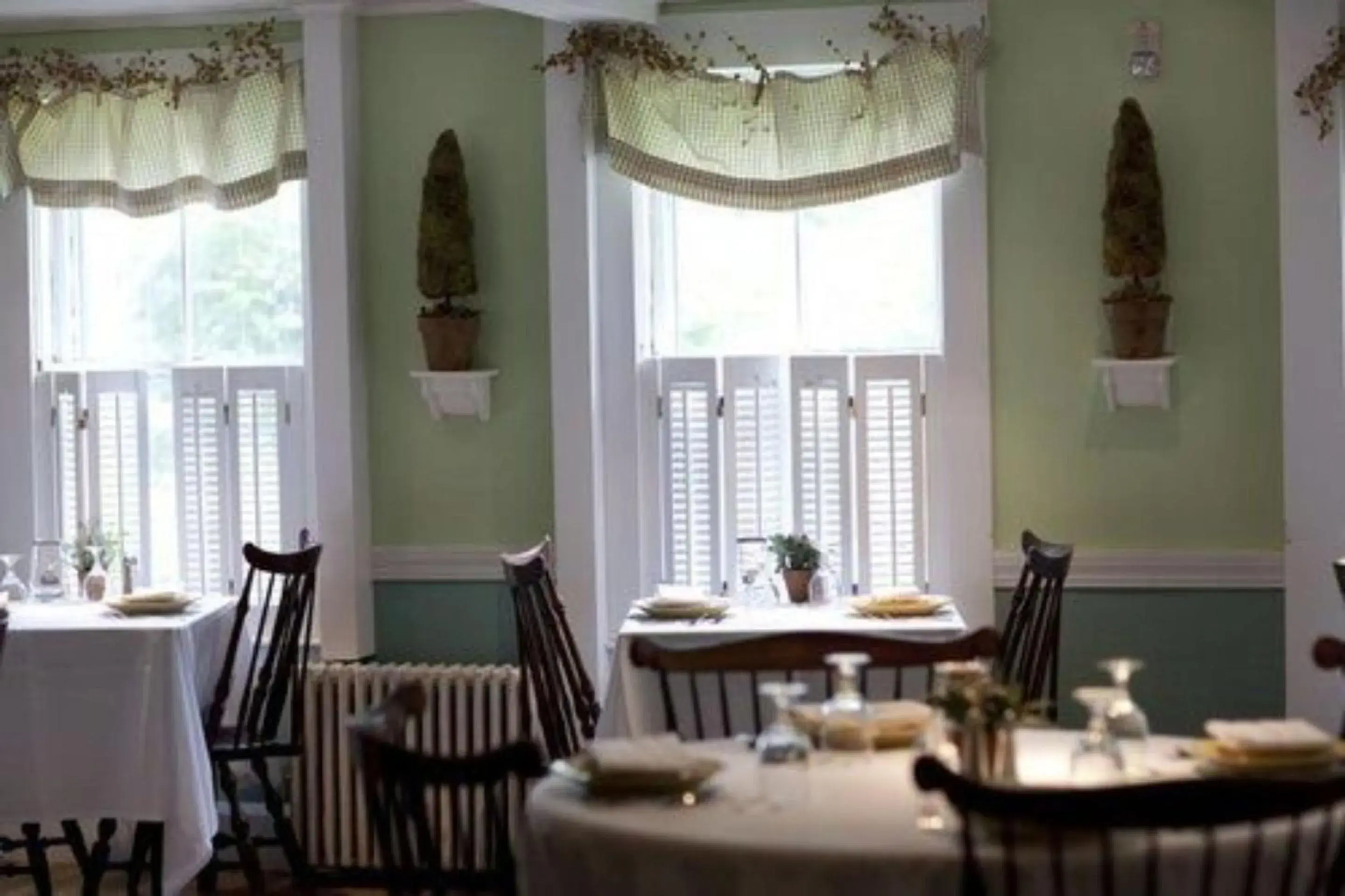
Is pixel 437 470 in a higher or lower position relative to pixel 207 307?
lower

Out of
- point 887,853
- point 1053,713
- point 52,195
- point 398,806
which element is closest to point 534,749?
point 398,806

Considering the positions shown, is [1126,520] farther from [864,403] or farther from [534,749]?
[534,749]

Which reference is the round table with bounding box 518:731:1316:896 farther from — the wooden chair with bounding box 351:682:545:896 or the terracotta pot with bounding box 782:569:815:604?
the terracotta pot with bounding box 782:569:815:604

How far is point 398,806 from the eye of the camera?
2.72 meters

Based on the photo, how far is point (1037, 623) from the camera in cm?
478

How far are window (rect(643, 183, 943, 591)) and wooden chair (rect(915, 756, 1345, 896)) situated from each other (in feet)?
9.49

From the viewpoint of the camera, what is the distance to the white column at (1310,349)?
5.24m

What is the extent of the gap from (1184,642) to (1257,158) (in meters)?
1.33

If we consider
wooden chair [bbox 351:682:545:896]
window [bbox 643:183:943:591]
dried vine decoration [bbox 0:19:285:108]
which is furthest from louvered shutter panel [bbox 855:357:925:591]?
wooden chair [bbox 351:682:545:896]

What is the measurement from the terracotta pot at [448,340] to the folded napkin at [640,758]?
8.59ft

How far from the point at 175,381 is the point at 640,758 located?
335 cm

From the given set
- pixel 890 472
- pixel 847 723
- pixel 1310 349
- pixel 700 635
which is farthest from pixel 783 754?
pixel 1310 349

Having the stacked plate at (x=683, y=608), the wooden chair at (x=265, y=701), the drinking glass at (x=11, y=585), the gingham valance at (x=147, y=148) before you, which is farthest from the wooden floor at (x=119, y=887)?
the gingham valance at (x=147, y=148)

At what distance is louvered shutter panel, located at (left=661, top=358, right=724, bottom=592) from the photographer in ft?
18.6
